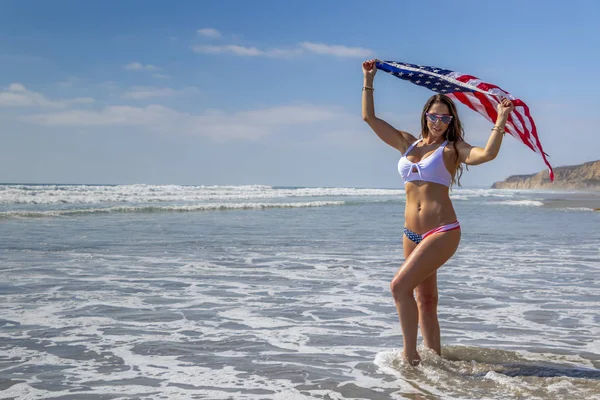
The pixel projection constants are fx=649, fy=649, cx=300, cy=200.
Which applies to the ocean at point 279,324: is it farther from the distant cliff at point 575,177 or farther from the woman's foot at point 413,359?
the distant cliff at point 575,177

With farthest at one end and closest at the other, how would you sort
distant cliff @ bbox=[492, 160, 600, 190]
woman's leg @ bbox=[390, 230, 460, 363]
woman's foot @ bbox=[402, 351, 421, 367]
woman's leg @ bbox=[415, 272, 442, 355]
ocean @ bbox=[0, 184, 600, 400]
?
distant cliff @ bbox=[492, 160, 600, 190] < woman's leg @ bbox=[415, 272, 442, 355] < woman's foot @ bbox=[402, 351, 421, 367] < woman's leg @ bbox=[390, 230, 460, 363] < ocean @ bbox=[0, 184, 600, 400]

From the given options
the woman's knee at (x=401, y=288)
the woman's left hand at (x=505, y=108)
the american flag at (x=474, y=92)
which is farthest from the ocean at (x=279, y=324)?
the woman's left hand at (x=505, y=108)

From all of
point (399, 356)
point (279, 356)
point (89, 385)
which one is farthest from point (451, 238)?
point (89, 385)

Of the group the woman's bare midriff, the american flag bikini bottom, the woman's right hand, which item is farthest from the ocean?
the woman's right hand

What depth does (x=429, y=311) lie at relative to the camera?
533 centimetres

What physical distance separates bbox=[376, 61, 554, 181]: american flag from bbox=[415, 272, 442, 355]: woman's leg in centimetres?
132

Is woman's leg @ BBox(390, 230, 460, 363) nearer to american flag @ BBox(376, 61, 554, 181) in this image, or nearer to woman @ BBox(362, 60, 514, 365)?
woman @ BBox(362, 60, 514, 365)

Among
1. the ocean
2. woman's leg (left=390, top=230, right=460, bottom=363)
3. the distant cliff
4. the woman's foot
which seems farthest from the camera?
the distant cliff

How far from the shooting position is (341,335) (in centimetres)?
619

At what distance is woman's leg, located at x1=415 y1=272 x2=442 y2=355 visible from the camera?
17.5ft

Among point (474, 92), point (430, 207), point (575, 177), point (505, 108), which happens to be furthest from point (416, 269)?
point (575, 177)

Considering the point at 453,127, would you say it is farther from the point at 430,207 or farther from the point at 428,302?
the point at 428,302

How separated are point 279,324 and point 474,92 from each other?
2.97m

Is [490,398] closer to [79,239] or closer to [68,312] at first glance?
[68,312]
